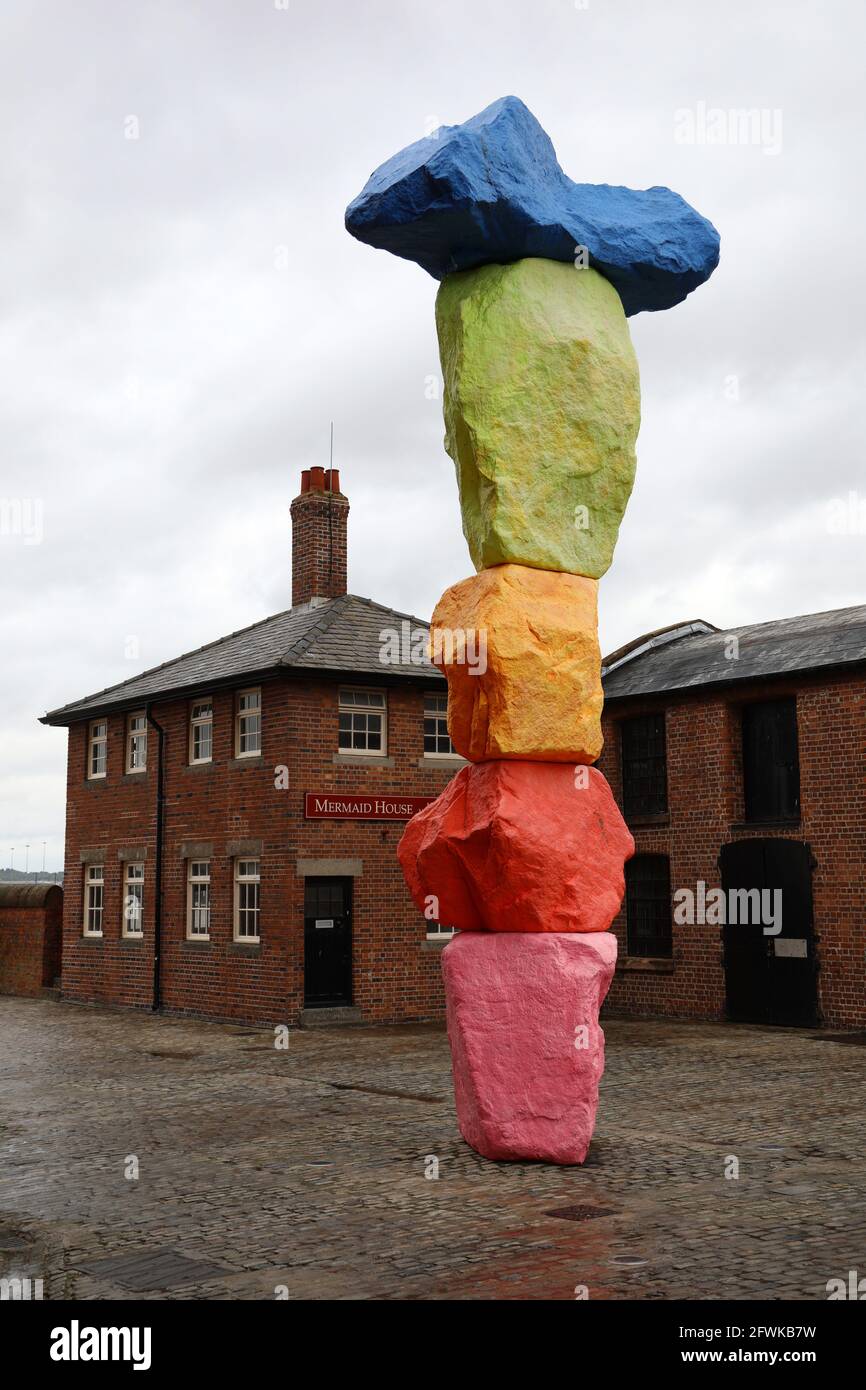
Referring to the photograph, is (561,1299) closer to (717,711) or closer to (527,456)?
(527,456)

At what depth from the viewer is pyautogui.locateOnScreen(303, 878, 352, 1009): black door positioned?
2006cm

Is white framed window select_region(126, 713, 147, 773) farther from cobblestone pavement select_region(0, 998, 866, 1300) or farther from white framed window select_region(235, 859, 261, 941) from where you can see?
cobblestone pavement select_region(0, 998, 866, 1300)

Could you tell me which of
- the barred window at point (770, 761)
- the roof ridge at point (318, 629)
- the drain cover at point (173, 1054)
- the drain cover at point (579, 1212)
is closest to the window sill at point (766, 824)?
the barred window at point (770, 761)

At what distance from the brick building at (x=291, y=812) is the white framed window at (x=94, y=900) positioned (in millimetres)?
847

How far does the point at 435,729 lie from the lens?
72.6 ft

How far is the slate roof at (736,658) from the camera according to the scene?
1933 cm

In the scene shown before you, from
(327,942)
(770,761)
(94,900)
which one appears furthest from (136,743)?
(770,761)

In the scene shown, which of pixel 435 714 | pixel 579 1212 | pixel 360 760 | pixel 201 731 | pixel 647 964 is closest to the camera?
pixel 579 1212

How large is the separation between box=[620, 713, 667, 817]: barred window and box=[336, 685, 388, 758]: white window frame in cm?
437

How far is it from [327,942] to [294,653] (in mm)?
4581

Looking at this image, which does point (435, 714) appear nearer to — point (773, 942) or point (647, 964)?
point (647, 964)

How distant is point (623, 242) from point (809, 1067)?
9576 millimetres

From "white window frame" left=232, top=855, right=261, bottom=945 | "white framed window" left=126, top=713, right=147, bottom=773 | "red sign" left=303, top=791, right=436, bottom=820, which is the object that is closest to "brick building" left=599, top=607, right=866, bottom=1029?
"red sign" left=303, top=791, right=436, bottom=820

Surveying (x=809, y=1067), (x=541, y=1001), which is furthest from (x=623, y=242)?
(x=809, y=1067)
